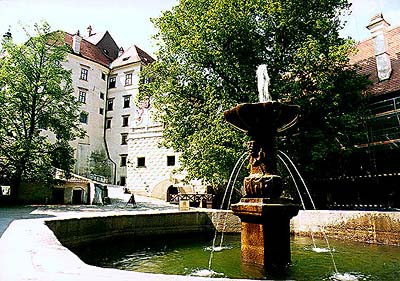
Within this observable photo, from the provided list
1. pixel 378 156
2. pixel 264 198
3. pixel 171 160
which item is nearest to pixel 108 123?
pixel 171 160

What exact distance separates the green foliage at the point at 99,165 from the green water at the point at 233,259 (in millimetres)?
33555

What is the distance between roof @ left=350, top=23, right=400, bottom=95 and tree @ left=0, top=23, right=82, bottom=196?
21.1m

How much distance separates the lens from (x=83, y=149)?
41000 millimetres

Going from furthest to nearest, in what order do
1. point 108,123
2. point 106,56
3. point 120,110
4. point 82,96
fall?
point 106,56 < point 108,123 < point 120,110 < point 82,96

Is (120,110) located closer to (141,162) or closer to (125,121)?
(125,121)

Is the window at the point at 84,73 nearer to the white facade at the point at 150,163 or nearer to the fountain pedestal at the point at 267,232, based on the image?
the white facade at the point at 150,163

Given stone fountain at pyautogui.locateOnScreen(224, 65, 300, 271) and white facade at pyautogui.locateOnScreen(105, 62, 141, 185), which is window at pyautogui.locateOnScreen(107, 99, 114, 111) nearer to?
white facade at pyautogui.locateOnScreen(105, 62, 141, 185)

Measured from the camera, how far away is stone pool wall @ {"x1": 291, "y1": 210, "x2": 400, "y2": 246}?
8344 millimetres

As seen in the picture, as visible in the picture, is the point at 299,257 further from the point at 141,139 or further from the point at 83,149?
the point at 83,149

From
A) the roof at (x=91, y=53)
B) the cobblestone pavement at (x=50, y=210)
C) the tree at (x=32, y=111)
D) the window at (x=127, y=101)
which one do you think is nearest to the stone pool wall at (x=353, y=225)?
the cobblestone pavement at (x=50, y=210)

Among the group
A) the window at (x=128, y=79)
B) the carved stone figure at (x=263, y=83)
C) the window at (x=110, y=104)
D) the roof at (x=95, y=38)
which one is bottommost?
the carved stone figure at (x=263, y=83)

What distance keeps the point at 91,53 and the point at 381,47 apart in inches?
1410

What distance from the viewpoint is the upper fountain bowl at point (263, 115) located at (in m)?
6.80

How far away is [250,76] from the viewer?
17672mm
